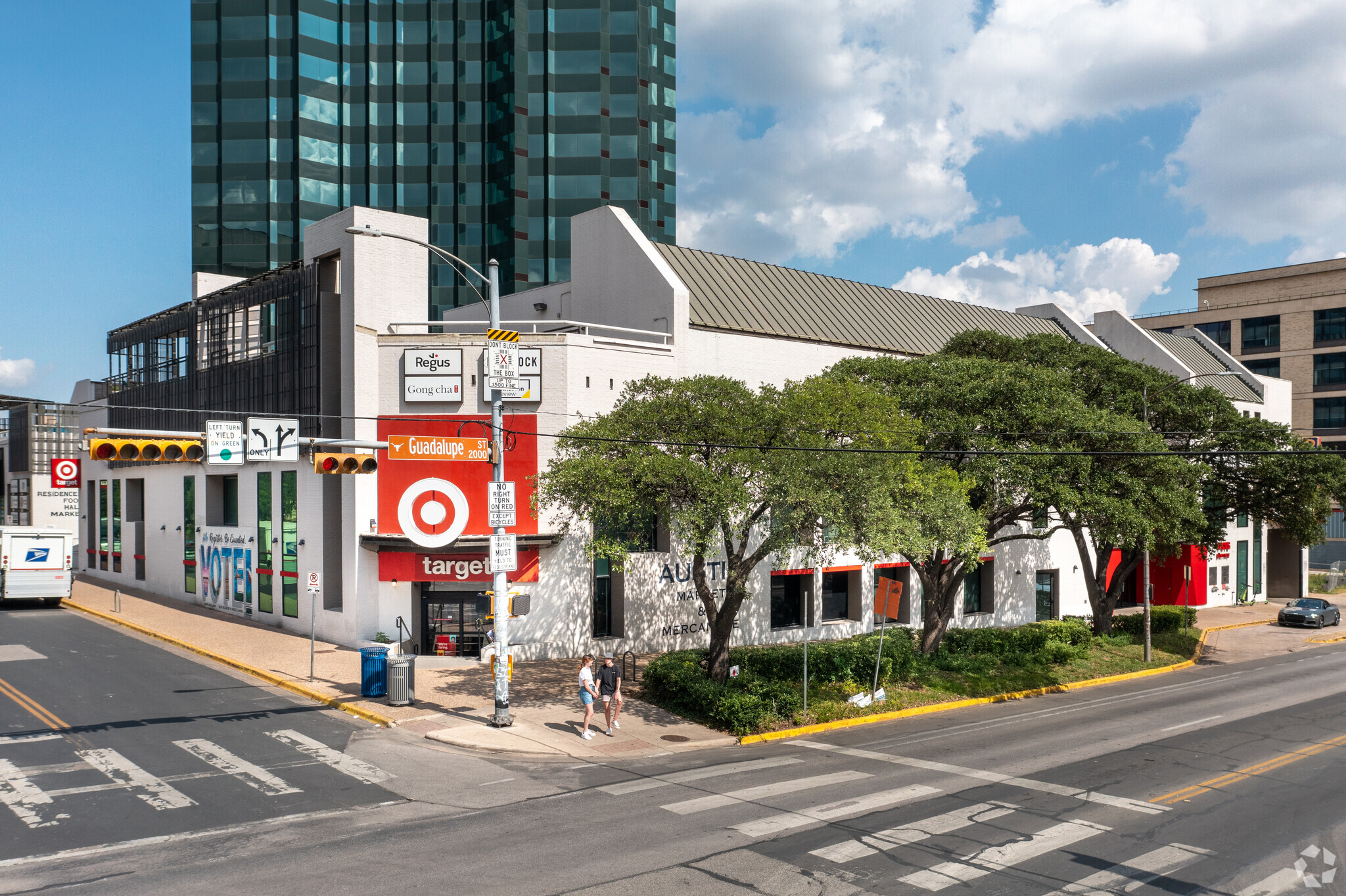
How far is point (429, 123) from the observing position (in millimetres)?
66938

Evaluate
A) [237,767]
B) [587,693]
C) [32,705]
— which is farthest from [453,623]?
[237,767]

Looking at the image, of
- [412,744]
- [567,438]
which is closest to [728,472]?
[567,438]

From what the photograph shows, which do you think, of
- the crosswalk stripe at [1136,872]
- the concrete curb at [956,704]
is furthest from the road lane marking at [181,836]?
the crosswalk stripe at [1136,872]

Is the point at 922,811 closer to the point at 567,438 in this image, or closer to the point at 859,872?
the point at 859,872

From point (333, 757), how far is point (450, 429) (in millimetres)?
11680

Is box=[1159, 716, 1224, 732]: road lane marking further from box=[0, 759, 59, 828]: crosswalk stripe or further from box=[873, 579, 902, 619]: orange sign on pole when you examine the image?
box=[0, 759, 59, 828]: crosswalk stripe

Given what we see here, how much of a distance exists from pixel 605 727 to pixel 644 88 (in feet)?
193

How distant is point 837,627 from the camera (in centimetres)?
3212

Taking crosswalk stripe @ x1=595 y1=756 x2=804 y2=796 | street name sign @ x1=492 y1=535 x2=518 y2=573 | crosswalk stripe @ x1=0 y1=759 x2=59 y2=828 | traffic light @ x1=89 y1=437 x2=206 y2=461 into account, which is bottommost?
crosswalk stripe @ x1=595 y1=756 x2=804 y2=796

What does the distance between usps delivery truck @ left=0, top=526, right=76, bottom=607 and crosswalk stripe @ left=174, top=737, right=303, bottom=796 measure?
2390cm

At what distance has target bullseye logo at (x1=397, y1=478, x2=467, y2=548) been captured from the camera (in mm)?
25609


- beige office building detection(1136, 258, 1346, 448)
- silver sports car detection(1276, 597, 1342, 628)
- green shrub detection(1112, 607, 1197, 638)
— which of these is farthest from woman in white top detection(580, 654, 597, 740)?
beige office building detection(1136, 258, 1346, 448)

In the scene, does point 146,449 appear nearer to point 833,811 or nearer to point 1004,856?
point 833,811

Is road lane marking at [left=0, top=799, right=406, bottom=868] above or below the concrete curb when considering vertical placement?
above
